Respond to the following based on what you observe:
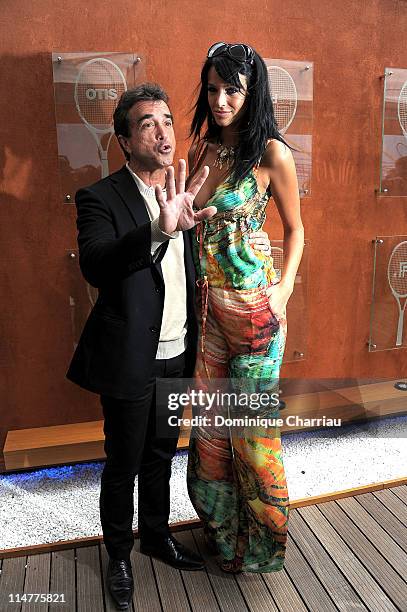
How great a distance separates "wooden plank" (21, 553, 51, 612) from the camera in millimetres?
1963

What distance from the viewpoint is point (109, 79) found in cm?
255

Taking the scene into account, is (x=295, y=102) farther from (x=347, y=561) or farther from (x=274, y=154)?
(x=347, y=561)

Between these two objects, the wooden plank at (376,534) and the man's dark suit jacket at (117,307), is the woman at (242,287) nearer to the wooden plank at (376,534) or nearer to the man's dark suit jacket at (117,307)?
the man's dark suit jacket at (117,307)

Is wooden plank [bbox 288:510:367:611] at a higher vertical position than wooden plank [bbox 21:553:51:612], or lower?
higher

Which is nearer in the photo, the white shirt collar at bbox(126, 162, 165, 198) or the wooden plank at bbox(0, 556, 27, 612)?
the white shirt collar at bbox(126, 162, 165, 198)

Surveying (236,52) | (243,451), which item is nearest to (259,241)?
(236,52)

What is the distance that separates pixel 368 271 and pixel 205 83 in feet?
6.05

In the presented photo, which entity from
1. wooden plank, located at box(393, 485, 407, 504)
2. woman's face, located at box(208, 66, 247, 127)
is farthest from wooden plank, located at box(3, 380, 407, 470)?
woman's face, located at box(208, 66, 247, 127)

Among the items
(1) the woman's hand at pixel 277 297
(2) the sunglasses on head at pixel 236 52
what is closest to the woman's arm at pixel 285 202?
(1) the woman's hand at pixel 277 297

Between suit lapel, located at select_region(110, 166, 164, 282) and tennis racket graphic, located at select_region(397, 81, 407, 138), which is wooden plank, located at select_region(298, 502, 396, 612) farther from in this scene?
tennis racket graphic, located at select_region(397, 81, 407, 138)

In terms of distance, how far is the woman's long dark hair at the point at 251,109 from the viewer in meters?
1.75

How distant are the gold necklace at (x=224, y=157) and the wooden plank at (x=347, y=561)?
1578 millimetres

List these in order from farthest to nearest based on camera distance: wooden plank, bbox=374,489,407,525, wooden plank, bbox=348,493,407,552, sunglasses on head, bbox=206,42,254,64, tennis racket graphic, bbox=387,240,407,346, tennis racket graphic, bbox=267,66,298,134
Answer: tennis racket graphic, bbox=387,240,407,346 < tennis racket graphic, bbox=267,66,298,134 < wooden plank, bbox=374,489,407,525 < wooden plank, bbox=348,493,407,552 < sunglasses on head, bbox=206,42,254,64

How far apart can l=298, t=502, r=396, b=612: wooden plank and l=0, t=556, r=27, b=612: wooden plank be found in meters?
1.20
